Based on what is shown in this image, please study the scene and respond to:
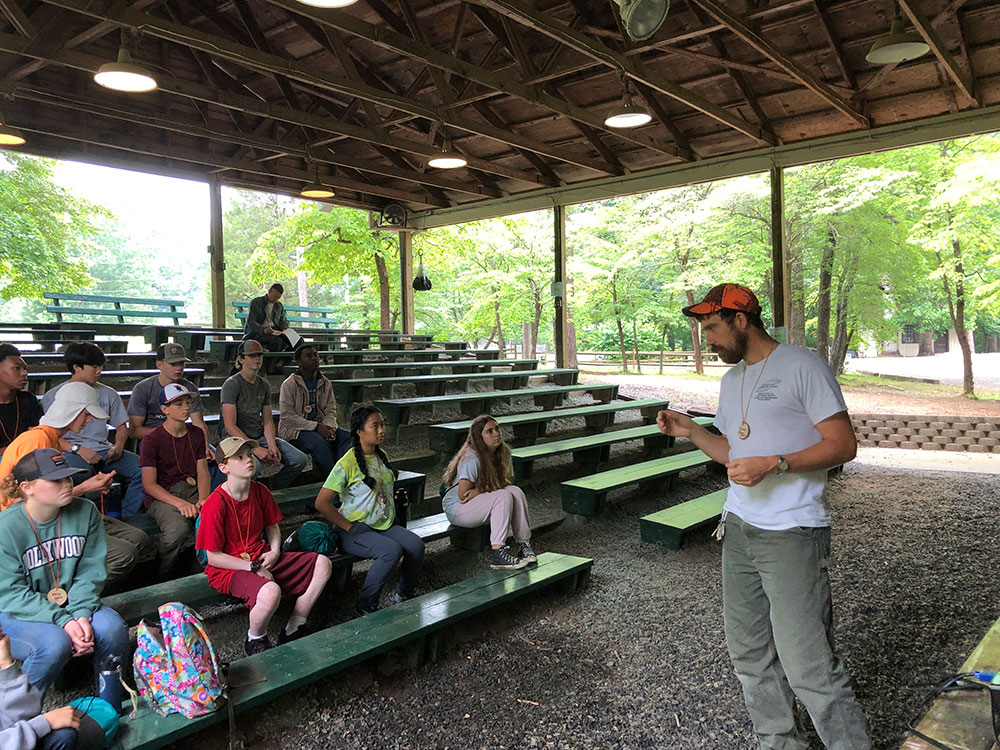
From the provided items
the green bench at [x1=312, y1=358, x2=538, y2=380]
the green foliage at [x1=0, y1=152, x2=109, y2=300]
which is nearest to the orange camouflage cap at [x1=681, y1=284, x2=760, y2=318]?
the green bench at [x1=312, y1=358, x2=538, y2=380]

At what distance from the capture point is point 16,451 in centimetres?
320

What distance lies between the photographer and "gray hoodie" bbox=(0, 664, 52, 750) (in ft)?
6.72

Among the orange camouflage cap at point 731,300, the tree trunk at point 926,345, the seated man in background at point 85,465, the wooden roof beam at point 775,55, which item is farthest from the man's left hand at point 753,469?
the tree trunk at point 926,345

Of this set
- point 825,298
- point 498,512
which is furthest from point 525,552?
point 825,298

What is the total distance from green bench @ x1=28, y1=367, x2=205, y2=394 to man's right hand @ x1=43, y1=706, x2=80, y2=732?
3.97 meters

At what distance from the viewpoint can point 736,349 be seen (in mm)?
2352

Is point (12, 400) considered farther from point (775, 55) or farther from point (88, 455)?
point (775, 55)

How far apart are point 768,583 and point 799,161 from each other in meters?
8.40

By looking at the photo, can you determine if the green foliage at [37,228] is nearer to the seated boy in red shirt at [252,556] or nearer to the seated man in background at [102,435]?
the seated man in background at [102,435]

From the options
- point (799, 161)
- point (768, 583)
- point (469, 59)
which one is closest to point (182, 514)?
point (768, 583)

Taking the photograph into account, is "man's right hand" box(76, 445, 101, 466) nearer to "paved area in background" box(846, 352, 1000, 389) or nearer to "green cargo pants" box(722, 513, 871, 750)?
"green cargo pants" box(722, 513, 871, 750)

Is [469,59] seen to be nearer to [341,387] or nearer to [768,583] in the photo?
[341,387]

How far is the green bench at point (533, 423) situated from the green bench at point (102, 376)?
2283 millimetres

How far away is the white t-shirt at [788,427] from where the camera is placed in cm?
219
